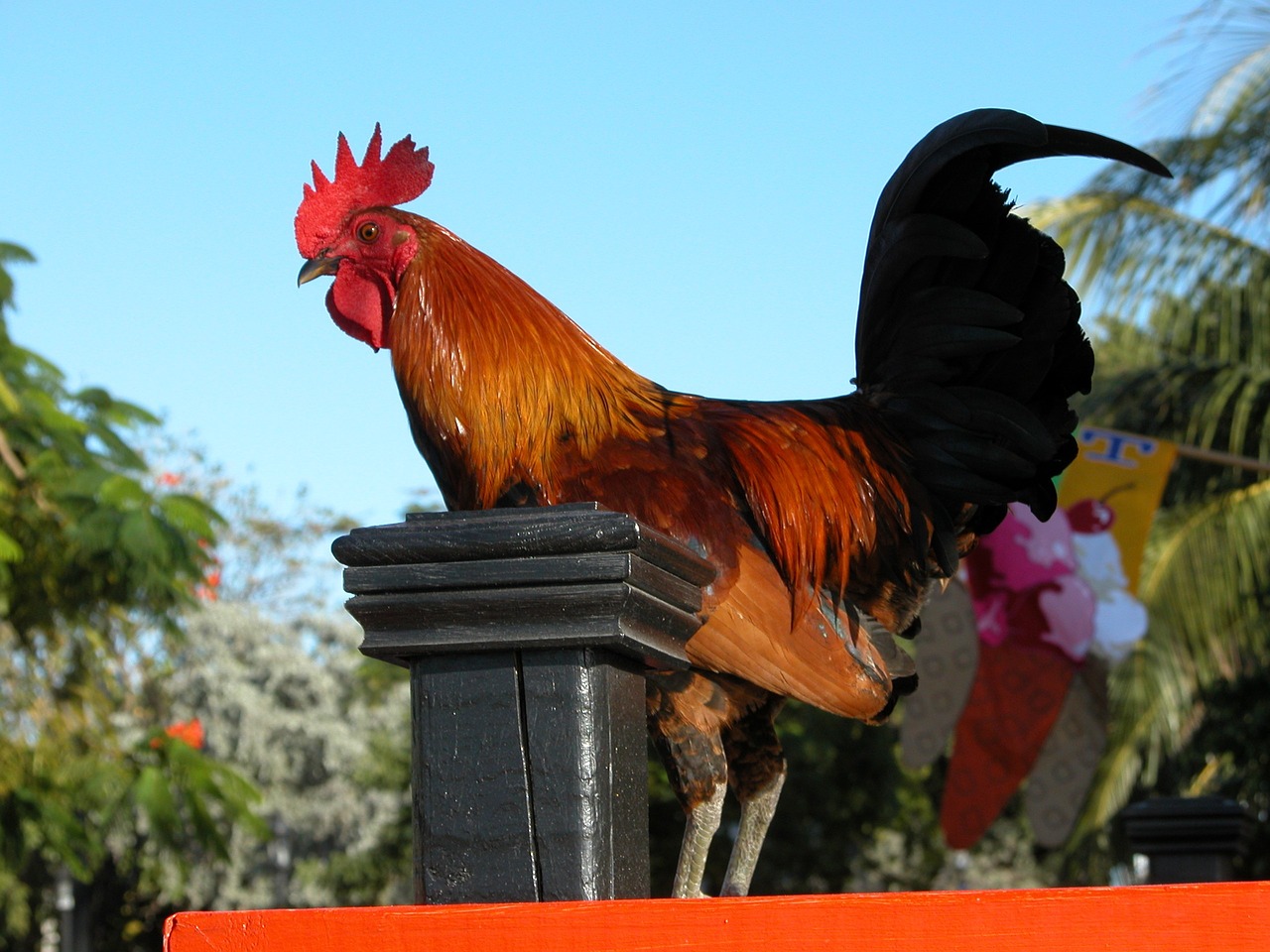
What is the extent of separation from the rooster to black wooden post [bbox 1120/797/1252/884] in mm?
3153

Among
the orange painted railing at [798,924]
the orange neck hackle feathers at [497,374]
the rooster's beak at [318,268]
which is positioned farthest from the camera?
the rooster's beak at [318,268]

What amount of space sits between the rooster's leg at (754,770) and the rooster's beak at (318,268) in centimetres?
134

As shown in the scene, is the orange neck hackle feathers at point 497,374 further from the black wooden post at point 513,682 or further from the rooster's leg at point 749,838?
the black wooden post at point 513,682

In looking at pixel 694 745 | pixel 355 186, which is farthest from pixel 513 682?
pixel 355 186

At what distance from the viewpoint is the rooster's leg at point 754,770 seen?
3.12 metres

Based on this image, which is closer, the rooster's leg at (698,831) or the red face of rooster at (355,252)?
the rooster's leg at (698,831)

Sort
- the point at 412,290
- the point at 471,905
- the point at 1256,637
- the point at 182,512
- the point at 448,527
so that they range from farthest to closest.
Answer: the point at 1256,637
the point at 182,512
the point at 412,290
the point at 448,527
the point at 471,905

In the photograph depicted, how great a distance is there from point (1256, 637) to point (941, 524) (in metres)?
9.66

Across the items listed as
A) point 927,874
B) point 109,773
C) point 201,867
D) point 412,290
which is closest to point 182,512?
point 109,773

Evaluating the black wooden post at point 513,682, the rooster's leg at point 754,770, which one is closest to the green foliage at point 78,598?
the rooster's leg at point 754,770

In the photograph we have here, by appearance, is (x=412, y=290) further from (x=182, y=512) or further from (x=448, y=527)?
(x=182, y=512)

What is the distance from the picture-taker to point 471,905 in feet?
5.27

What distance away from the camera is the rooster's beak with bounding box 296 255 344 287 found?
10.3 ft

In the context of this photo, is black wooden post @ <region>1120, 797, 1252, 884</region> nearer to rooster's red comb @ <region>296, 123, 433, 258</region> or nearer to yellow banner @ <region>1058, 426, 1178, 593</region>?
yellow banner @ <region>1058, 426, 1178, 593</region>
